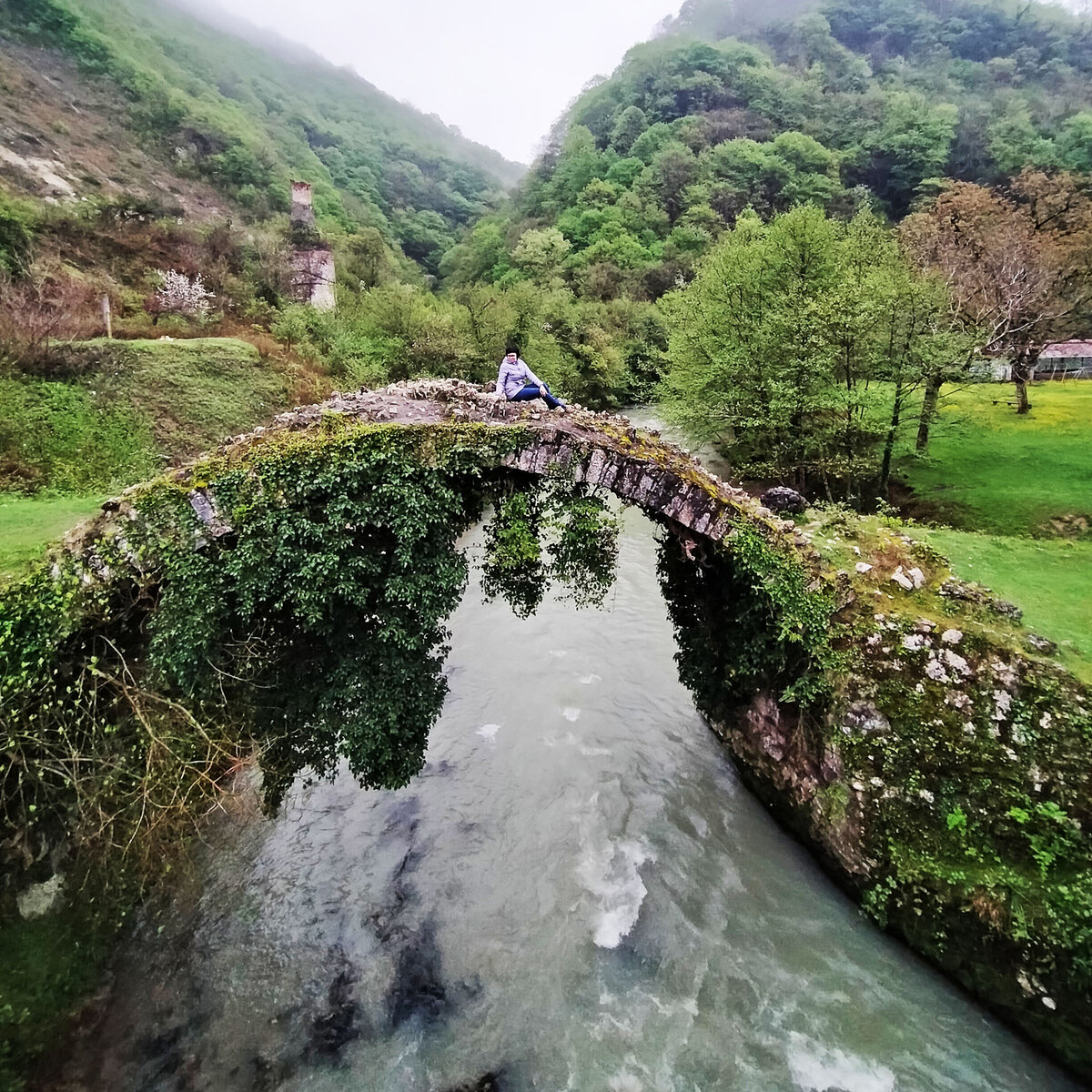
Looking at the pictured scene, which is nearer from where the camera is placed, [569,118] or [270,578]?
[270,578]


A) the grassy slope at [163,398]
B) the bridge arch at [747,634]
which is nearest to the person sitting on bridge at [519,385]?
the bridge arch at [747,634]

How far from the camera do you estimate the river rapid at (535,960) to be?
6.48 m

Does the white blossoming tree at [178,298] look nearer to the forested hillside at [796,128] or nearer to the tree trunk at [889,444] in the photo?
the tree trunk at [889,444]

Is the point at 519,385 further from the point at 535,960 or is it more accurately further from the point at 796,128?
the point at 796,128

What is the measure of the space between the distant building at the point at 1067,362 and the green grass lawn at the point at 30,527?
171 feet

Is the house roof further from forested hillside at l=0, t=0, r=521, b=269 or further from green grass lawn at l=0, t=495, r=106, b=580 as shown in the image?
forested hillside at l=0, t=0, r=521, b=269

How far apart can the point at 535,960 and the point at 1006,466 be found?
21934 millimetres

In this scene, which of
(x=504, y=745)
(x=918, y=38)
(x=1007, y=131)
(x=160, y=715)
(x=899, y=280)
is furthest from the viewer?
(x=918, y=38)

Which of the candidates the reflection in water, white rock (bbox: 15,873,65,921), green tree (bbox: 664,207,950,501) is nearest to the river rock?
the reflection in water

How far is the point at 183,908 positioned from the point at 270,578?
4.79 m

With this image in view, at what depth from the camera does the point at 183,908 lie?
26.8 feet

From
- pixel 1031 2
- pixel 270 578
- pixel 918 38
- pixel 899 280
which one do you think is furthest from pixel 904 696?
pixel 1031 2

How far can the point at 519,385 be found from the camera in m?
9.95

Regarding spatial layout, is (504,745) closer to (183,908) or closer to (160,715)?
(183,908)
